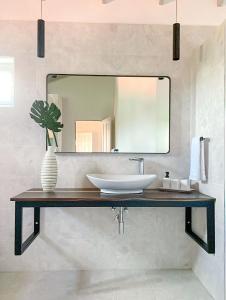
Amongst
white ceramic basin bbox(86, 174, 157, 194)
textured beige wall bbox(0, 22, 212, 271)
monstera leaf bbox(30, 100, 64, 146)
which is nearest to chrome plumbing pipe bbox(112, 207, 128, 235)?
textured beige wall bbox(0, 22, 212, 271)

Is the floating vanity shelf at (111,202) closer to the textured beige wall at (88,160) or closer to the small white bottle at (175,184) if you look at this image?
the small white bottle at (175,184)

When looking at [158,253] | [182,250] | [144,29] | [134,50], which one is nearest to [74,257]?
[158,253]

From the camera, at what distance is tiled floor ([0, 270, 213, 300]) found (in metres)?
2.16

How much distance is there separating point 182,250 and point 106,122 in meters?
1.39

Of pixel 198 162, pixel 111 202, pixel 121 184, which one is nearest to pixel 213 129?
pixel 198 162

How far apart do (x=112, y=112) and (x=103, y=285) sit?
4.90 feet

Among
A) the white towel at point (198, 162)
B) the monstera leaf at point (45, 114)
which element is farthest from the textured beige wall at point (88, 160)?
the white towel at point (198, 162)

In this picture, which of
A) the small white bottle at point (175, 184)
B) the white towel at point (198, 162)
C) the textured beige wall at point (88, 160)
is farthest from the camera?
the textured beige wall at point (88, 160)

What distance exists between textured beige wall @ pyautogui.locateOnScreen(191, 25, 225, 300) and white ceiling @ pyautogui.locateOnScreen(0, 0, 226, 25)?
0.35 meters

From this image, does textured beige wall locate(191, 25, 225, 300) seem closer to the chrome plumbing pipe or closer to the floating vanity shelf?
the floating vanity shelf

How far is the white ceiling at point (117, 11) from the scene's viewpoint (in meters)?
2.44

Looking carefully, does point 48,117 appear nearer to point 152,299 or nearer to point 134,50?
point 134,50

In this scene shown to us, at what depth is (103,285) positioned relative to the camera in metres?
2.32

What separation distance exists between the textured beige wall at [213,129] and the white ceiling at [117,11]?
35 cm
